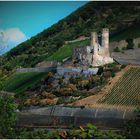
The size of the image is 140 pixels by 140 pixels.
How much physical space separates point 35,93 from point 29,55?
41.1 meters

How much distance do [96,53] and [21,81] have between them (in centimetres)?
1437

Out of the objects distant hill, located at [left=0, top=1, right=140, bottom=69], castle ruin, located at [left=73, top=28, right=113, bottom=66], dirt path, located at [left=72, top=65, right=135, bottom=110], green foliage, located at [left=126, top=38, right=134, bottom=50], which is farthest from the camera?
distant hill, located at [left=0, top=1, right=140, bottom=69]

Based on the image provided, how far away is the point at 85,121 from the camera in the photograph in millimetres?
59812

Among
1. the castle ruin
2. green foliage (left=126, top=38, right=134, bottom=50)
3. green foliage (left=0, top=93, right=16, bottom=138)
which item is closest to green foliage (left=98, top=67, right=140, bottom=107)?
the castle ruin

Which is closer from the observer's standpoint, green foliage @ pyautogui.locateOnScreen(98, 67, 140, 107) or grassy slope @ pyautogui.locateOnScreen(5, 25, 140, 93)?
green foliage @ pyautogui.locateOnScreen(98, 67, 140, 107)

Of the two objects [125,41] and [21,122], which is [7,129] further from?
[125,41]

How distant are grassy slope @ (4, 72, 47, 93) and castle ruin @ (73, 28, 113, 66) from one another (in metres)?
5.98

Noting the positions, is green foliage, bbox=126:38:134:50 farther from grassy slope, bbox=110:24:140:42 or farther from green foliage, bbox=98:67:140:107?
green foliage, bbox=98:67:140:107

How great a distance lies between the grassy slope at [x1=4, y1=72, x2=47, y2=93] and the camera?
81256 mm

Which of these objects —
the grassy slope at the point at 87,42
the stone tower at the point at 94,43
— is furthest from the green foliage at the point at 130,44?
the stone tower at the point at 94,43

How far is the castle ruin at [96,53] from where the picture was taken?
7575cm

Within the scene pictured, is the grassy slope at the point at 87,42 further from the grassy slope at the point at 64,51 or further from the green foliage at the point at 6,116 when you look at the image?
the green foliage at the point at 6,116

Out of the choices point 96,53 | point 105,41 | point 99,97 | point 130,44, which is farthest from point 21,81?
point 99,97

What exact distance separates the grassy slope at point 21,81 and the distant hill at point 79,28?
10.0m
